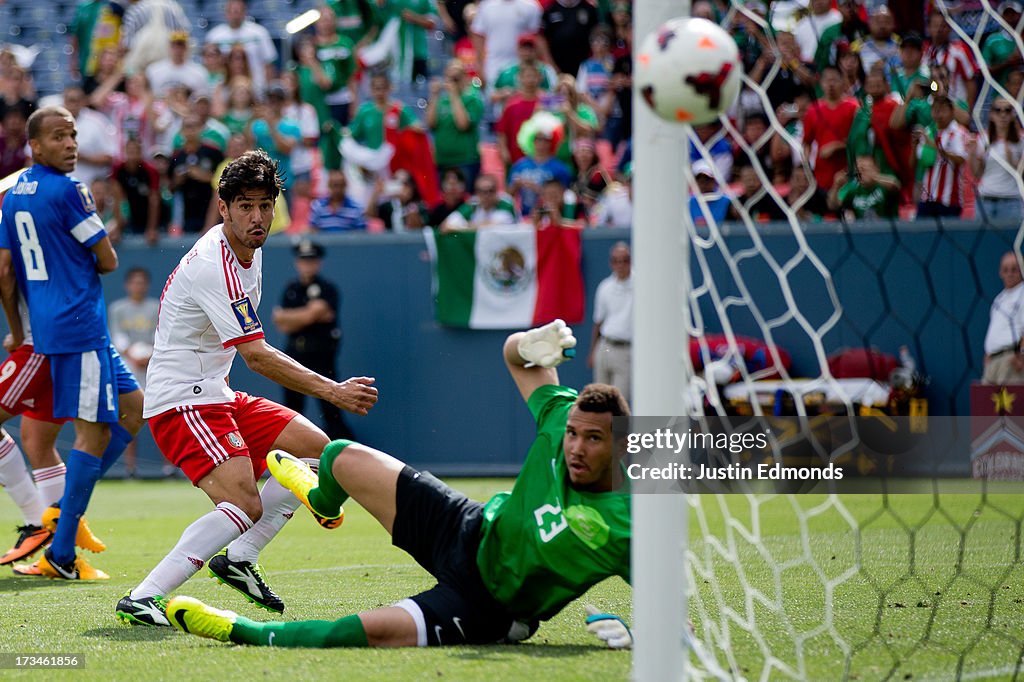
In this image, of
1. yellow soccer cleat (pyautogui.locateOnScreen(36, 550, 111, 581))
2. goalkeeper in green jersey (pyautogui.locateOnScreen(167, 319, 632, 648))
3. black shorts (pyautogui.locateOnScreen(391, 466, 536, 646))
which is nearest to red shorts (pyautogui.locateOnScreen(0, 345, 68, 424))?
yellow soccer cleat (pyautogui.locateOnScreen(36, 550, 111, 581))

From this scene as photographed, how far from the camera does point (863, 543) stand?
26.8ft

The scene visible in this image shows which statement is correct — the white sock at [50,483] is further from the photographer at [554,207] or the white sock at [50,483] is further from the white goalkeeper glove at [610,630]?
the photographer at [554,207]

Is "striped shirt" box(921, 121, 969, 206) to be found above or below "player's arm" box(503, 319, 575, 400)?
above

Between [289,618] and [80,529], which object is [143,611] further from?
[80,529]

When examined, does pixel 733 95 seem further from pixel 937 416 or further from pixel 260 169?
pixel 937 416

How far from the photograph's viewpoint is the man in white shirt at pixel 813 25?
41.1 feet

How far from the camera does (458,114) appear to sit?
47.9ft

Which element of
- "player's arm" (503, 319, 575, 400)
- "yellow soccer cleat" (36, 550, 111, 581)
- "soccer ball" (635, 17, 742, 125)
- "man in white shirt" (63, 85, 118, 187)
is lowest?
"yellow soccer cleat" (36, 550, 111, 581)

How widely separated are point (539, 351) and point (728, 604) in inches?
60.5

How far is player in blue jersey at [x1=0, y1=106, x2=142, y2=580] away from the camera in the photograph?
288 inches

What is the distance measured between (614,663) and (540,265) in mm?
9216

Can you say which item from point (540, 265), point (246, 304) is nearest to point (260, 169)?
point (246, 304)

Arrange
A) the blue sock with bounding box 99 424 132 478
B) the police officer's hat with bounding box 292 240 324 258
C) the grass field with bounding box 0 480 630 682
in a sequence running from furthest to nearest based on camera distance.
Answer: the police officer's hat with bounding box 292 240 324 258, the blue sock with bounding box 99 424 132 478, the grass field with bounding box 0 480 630 682

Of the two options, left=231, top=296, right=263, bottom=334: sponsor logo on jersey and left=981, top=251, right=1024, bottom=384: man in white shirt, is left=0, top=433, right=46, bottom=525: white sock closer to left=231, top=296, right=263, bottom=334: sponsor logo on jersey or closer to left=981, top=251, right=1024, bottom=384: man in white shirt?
left=231, top=296, right=263, bottom=334: sponsor logo on jersey
